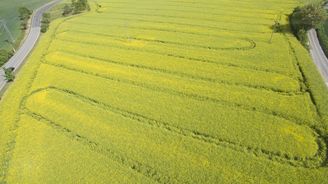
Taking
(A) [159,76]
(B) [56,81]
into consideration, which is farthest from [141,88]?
(B) [56,81]

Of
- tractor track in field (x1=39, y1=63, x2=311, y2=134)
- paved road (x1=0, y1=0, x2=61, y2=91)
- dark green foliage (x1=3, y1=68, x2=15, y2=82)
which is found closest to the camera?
tractor track in field (x1=39, y1=63, x2=311, y2=134)

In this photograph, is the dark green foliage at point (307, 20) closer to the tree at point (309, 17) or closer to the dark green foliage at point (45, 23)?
the tree at point (309, 17)

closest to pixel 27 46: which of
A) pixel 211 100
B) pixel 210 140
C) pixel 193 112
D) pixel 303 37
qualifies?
pixel 193 112

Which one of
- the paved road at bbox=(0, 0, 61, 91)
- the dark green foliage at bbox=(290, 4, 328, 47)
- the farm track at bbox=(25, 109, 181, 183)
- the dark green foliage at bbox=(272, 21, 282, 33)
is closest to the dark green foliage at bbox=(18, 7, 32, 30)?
the paved road at bbox=(0, 0, 61, 91)

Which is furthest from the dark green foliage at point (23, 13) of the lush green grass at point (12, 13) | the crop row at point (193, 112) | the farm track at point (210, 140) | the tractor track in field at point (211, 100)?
the farm track at point (210, 140)

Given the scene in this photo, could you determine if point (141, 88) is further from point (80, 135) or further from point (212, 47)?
point (212, 47)

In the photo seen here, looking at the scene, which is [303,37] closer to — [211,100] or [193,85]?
[193,85]

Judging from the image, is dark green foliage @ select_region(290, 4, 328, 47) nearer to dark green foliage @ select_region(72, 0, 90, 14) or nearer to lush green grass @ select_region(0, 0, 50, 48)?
dark green foliage @ select_region(72, 0, 90, 14)
